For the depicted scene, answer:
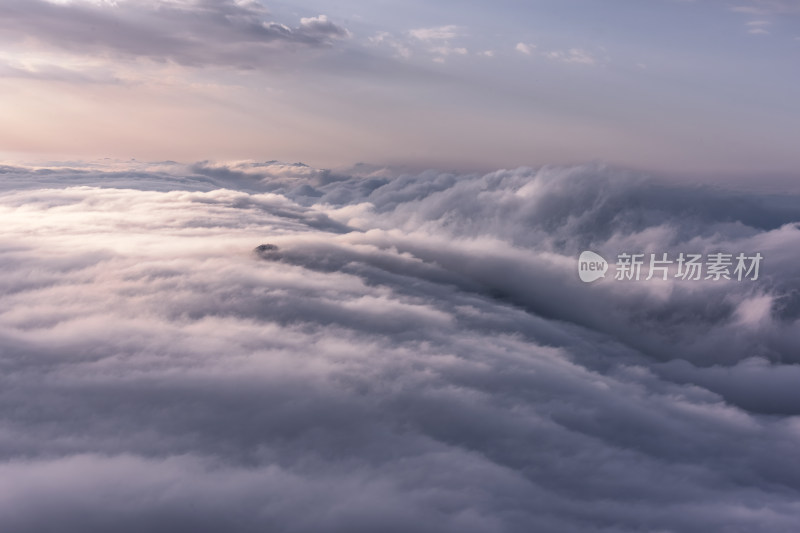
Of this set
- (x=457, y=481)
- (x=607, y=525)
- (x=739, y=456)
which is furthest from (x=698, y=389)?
(x=457, y=481)

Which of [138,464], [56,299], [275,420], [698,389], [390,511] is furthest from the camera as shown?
[698,389]

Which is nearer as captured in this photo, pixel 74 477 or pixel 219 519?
pixel 219 519

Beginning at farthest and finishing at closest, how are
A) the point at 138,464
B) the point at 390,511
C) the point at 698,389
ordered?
the point at 698,389, the point at 138,464, the point at 390,511

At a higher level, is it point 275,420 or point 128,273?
point 128,273

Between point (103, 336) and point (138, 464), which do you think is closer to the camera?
point (138, 464)

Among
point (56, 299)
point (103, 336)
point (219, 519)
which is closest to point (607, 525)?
point (219, 519)

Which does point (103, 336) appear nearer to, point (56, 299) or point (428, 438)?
point (56, 299)

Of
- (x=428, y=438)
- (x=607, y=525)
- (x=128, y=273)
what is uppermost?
(x=128, y=273)

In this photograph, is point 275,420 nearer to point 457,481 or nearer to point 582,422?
point 457,481

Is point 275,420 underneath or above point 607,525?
above
